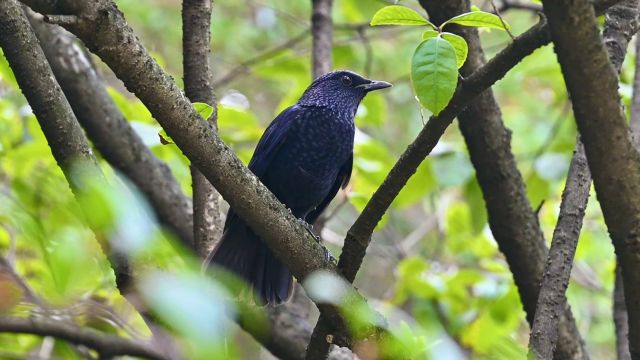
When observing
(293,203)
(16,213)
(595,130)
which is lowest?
(16,213)

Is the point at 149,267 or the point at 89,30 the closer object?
the point at 149,267

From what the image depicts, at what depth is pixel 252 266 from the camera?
3.44 meters

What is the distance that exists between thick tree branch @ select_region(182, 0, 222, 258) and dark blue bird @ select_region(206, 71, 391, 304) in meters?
0.52

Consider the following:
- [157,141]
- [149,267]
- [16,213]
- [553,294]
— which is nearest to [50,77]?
[157,141]

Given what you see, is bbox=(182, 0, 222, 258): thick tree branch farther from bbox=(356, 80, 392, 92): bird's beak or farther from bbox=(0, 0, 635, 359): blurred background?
bbox=(356, 80, 392, 92): bird's beak

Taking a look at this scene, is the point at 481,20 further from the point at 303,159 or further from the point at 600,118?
the point at 303,159

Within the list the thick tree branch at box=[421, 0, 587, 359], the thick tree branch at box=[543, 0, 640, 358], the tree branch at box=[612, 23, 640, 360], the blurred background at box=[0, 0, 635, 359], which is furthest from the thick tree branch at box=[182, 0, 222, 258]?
the tree branch at box=[612, 23, 640, 360]

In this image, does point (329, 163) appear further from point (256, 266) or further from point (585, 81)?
point (585, 81)

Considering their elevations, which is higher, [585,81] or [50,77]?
[585,81]

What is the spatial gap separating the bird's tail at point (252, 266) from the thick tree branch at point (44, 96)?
1019mm

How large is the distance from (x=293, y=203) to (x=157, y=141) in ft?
2.57

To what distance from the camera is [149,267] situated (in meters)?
1.29

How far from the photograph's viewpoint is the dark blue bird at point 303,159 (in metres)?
3.44

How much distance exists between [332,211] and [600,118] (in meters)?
3.02
